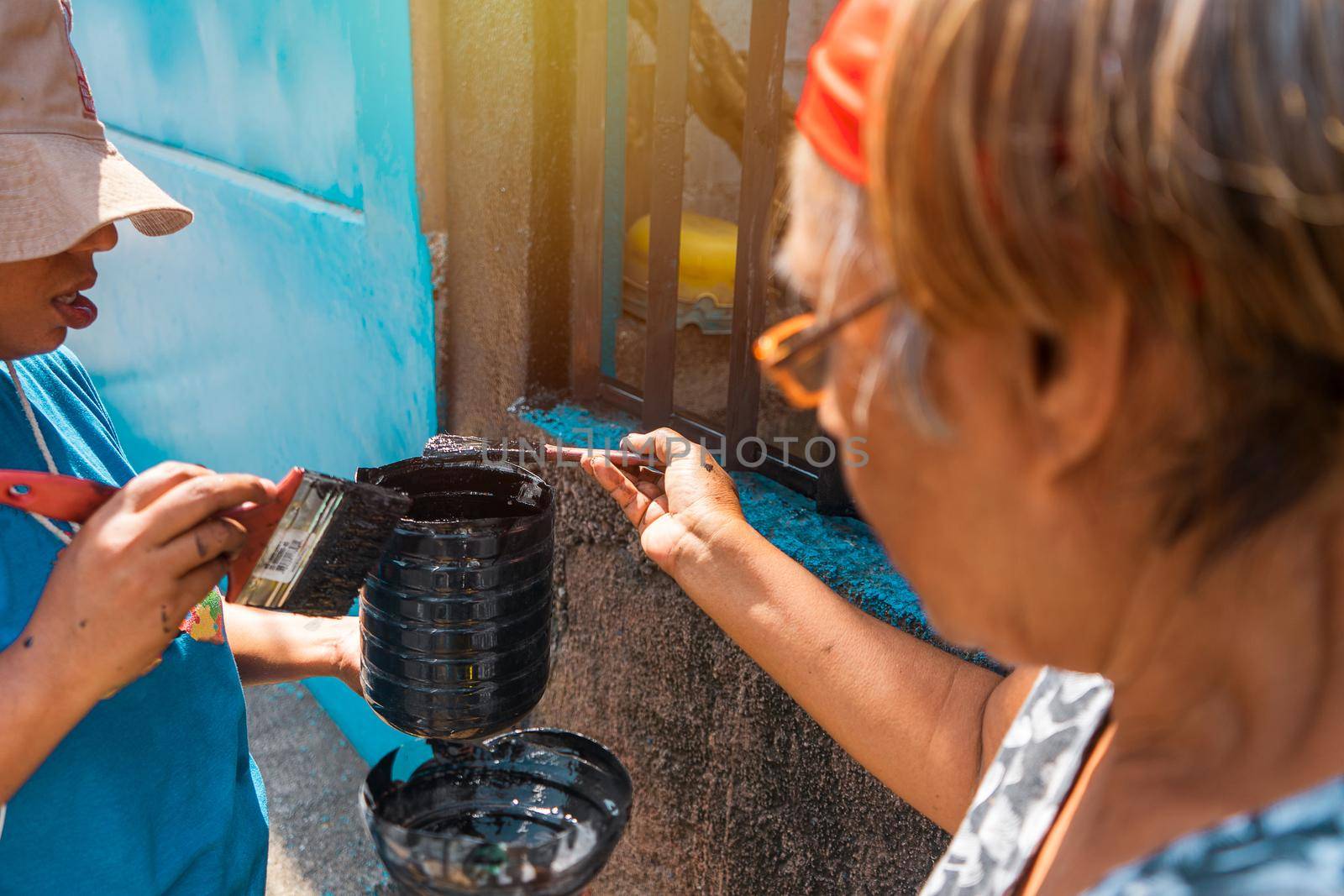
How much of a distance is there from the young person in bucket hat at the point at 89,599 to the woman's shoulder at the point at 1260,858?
107 cm

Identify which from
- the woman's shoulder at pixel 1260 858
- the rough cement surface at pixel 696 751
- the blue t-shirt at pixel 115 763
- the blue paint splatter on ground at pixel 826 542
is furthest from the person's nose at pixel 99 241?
the woman's shoulder at pixel 1260 858

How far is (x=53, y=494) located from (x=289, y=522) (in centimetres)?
29

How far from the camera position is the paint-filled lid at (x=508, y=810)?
119cm

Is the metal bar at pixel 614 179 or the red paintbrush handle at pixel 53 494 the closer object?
the red paintbrush handle at pixel 53 494

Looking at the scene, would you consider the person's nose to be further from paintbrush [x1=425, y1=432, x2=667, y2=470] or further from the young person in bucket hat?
paintbrush [x1=425, y1=432, x2=667, y2=470]

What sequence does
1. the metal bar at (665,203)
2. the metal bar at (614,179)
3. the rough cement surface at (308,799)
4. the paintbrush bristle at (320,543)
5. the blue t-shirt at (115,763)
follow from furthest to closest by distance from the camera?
the rough cement surface at (308,799) → the metal bar at (614,179) → the metal bar at (665,203) → the blue t-shirt at (115,763) → the paintbrush bristle at (320,543)

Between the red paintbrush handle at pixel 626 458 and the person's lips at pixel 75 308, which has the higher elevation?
the person's lips at pixel 75 308

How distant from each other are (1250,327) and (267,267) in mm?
3710

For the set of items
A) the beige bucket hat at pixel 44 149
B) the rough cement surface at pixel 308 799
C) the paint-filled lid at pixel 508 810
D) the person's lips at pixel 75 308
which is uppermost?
the beige bucket hat at pixel 44 149

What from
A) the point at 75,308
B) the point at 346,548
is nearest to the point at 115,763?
the point at 346,548

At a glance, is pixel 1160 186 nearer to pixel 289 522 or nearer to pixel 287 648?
pixel 289 522

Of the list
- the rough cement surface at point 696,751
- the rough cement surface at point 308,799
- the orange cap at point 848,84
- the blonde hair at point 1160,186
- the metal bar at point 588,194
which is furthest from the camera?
the rough cement surface at point 308,799

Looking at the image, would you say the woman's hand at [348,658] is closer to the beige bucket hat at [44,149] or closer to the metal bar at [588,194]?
the beige bucket hat at [44,149]

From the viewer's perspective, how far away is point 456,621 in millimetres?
1446
